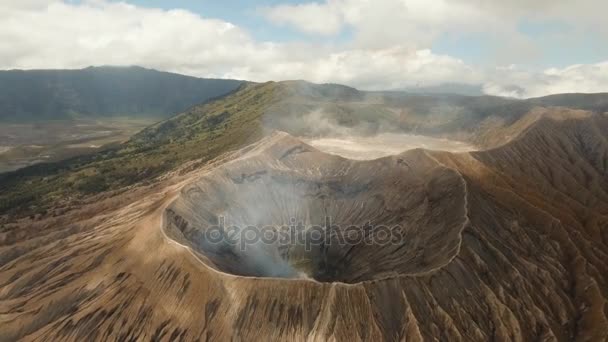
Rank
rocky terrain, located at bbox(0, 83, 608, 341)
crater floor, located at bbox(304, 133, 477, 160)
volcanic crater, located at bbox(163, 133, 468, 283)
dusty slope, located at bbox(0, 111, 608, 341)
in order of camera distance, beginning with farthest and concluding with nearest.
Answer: crater floor, located at bbox(304, 133, 477, 160), volcanic crater, located at bbox(163, 133, 468, 283), rocky terrain, located at bbox(0, 83, 608, 341), dusty slope, located at bbox(0, 111, 608, 341)

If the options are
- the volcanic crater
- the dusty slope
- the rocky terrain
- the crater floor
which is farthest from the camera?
the crater floor

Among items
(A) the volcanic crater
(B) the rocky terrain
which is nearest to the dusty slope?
(B) the rocky terrain

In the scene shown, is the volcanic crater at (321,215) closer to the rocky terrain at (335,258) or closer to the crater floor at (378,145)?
the rocky terrain at (335,258)

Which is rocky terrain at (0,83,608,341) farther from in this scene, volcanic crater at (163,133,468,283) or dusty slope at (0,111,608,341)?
volcanic crater at (163,133,468,283)

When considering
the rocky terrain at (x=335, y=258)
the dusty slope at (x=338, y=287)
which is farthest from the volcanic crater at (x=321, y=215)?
the dusty slope at (x=338, y=287)

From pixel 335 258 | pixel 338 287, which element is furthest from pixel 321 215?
pixel 338 287

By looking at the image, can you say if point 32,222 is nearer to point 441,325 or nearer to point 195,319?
point 195,319
